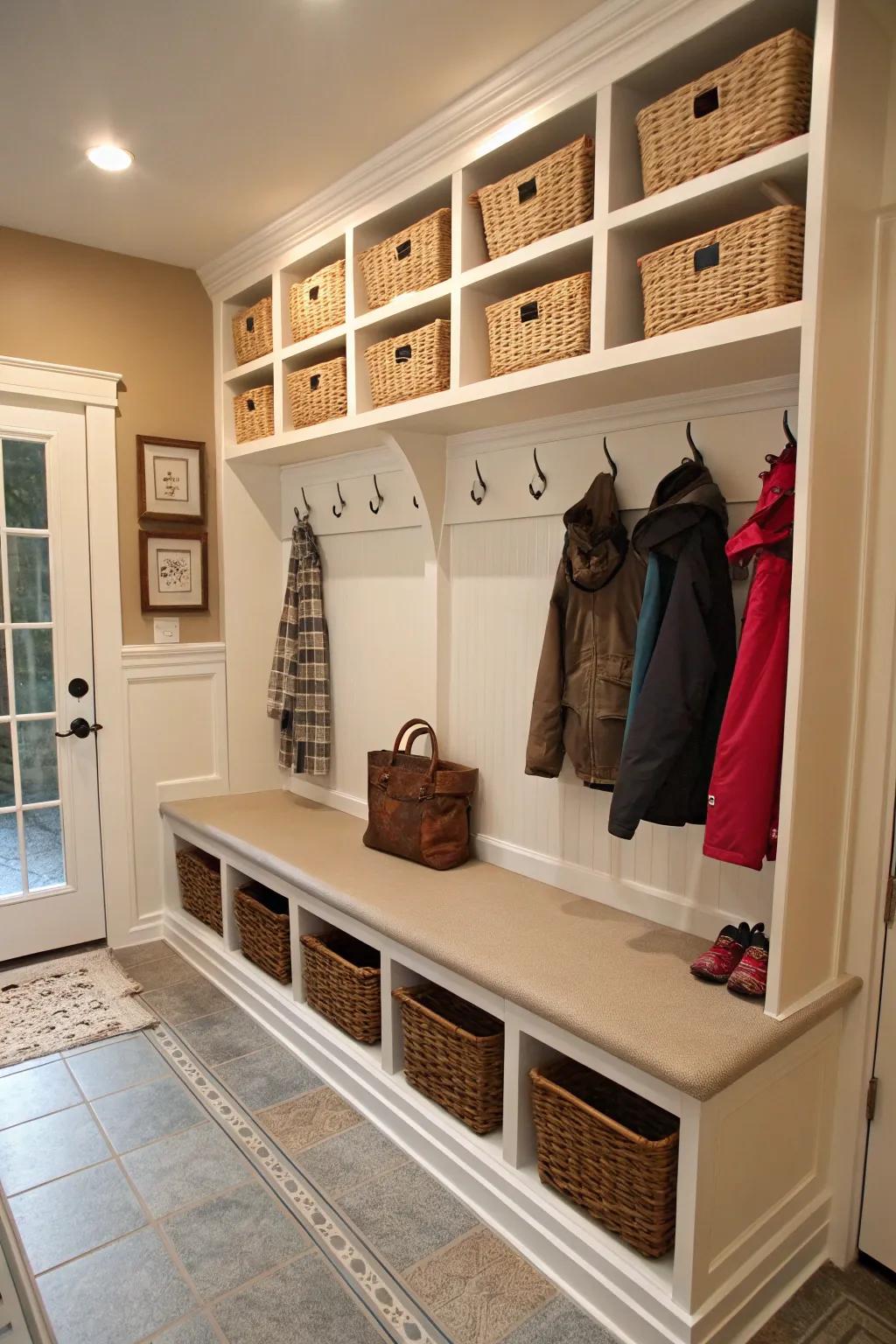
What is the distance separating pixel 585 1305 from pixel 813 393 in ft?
5.99

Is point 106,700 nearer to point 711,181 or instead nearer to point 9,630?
point 9,630

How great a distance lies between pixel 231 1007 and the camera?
9.62 feet

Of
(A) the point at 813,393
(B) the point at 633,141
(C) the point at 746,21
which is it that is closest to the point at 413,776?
(A) the point at 813,393

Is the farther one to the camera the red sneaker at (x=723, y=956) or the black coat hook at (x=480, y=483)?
the black coat hook at (x=480, y=483)

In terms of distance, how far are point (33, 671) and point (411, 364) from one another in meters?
1.83

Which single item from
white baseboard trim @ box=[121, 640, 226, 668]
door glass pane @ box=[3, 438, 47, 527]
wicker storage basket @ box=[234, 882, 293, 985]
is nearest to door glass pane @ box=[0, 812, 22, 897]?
white baseboard trim @ box=[121, 640, 226, 668]

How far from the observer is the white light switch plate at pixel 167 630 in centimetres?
341

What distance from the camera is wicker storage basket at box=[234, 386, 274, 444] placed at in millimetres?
3186

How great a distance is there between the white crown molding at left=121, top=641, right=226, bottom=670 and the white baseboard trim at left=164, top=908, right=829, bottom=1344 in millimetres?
1625

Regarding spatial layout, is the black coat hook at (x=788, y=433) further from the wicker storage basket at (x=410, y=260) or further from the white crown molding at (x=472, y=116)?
the wicker storage basket at (x=410, y=260)

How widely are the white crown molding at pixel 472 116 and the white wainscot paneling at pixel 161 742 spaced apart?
150cm

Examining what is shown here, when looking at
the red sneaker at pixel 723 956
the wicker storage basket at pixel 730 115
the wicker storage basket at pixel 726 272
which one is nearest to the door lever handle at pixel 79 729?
the red sneaker at pixel 723 956

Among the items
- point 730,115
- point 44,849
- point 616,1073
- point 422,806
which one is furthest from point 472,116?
point 44,849

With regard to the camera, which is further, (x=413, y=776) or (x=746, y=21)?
(x=413, y=776)
